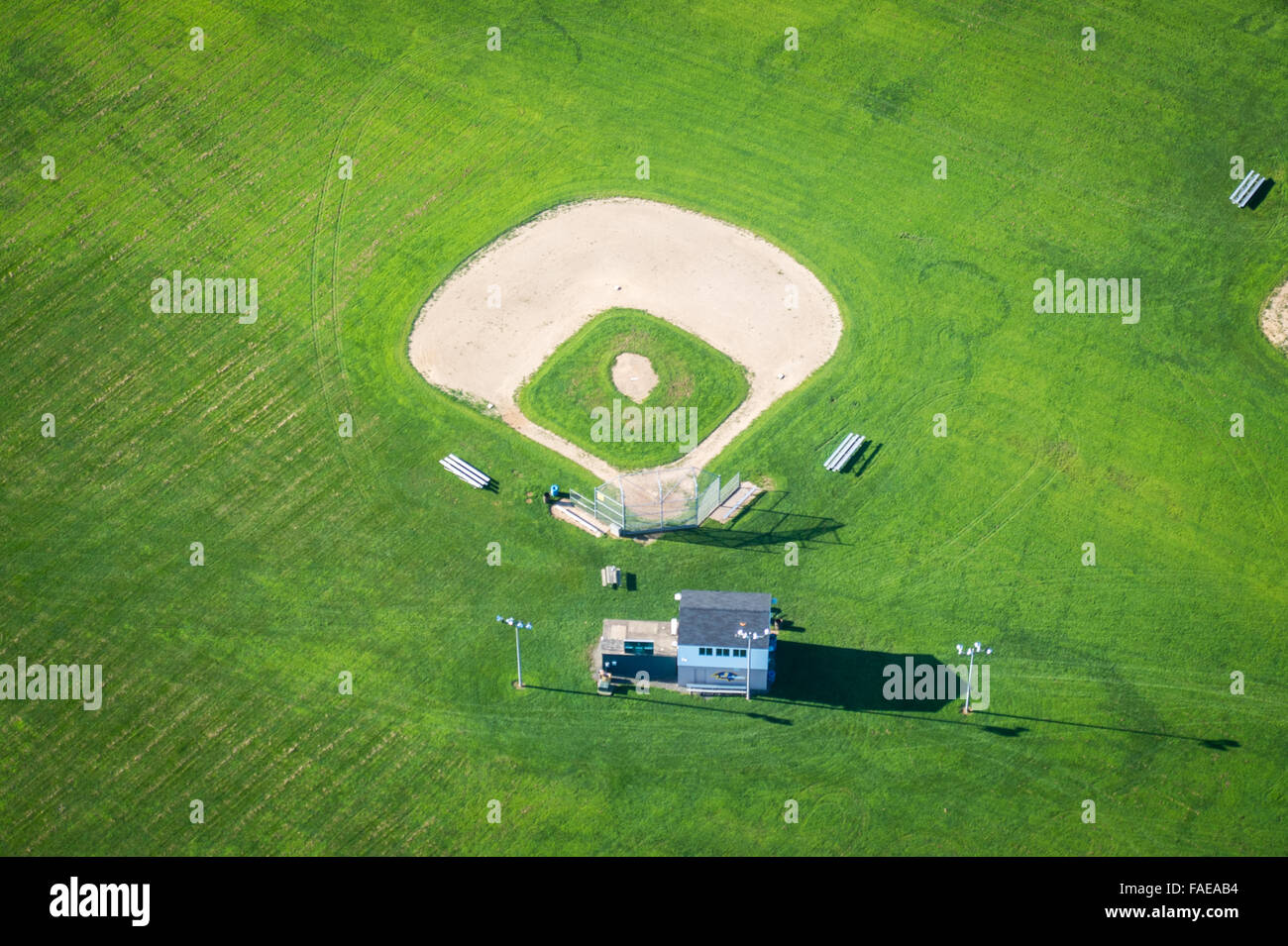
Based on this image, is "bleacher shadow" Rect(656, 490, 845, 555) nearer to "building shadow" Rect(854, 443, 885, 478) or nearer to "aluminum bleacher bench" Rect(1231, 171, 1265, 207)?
"building shadow" Rect(854, 443, 885, 478)

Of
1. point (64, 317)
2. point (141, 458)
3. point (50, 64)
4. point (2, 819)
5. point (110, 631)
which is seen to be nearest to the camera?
point (2, 819)

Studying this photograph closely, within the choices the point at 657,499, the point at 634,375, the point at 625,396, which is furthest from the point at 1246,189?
the point at 657,499

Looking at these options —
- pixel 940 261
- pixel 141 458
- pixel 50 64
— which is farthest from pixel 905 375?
pixel 50 64

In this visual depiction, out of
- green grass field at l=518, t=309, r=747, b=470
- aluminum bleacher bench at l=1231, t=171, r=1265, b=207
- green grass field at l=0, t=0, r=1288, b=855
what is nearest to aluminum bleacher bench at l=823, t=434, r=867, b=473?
green grass field at l=0, t=0, r=1288, b=855

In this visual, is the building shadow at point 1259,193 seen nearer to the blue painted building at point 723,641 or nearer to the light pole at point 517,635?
the blue painted building at point 723,641

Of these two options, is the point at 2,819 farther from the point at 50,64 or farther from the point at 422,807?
the point at 50,64

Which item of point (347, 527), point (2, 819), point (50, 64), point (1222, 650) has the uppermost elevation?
point (50, 64)
